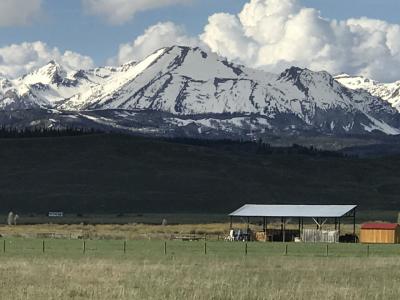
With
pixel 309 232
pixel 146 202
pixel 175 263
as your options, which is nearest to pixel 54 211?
pixel 146 202

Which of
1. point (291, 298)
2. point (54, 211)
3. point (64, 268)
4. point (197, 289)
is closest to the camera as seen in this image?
point (291, 298)

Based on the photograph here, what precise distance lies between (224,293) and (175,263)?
16174 mm

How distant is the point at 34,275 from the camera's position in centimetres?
3978

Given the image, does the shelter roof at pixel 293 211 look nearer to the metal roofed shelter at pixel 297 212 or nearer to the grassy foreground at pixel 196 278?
the metal roofed shelter at pixel 297 212

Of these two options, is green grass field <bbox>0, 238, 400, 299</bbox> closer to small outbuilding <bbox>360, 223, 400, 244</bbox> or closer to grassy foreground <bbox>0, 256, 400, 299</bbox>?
grassy foreground <bbox>0, 256, 400, 299</bbox>

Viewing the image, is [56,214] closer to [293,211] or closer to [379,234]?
[293,211]

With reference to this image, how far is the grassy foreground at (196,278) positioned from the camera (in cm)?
3294

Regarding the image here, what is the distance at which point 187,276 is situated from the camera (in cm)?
4019

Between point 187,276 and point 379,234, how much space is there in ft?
174

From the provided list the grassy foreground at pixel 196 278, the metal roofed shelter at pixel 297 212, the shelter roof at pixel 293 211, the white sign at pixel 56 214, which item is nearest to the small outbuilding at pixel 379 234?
the metal roofed shelter at pixel 297 212

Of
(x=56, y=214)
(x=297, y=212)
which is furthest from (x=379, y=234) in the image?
(x=56, y=214)

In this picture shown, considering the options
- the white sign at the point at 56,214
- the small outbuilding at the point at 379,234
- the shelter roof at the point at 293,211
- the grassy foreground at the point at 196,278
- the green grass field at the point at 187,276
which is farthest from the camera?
the white sign at the point at 56,214

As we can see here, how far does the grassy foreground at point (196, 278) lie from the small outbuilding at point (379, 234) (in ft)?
117

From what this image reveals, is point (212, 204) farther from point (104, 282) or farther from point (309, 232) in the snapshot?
point (104, 282)
